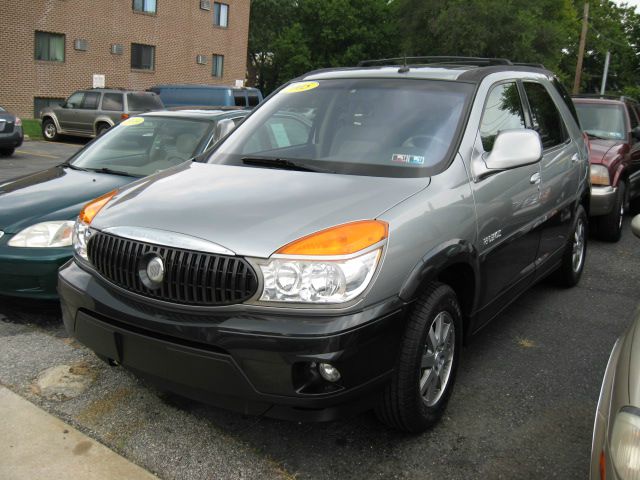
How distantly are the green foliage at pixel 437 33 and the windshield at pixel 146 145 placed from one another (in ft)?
109

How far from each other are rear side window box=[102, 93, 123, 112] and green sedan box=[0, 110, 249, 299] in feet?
45.1

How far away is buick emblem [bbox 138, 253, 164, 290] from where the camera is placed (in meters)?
2.64

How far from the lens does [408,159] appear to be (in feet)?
10.8

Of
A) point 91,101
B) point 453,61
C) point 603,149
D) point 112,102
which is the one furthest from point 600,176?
point 91,101

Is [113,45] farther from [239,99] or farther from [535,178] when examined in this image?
[535,178]

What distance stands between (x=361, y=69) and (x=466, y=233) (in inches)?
60.9

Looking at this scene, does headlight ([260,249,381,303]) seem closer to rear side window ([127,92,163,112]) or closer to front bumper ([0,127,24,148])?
front bumper ([0,127,24,148])

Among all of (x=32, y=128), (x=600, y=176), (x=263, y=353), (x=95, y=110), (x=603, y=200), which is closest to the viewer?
(x=263, y=353)

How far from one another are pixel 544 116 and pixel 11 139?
43.4 ft

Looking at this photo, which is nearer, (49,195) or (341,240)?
(341,240)

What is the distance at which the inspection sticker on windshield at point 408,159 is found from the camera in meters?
3.25

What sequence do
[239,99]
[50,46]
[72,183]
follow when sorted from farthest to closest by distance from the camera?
[50,46]
[239,99]
[72,183]

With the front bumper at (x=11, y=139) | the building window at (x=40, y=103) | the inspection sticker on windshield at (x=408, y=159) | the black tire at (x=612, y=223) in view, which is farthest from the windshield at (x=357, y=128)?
the building window at (x=40, y=103)

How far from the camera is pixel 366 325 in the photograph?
2.47m
